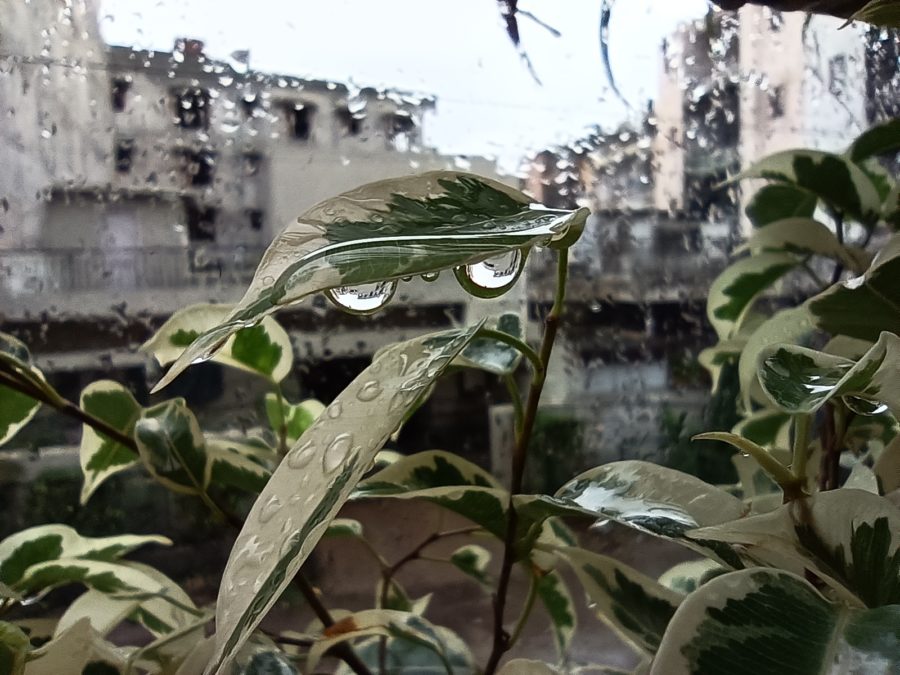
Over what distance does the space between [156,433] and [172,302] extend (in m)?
0.29

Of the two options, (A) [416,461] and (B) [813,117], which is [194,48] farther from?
(B) [813,117]

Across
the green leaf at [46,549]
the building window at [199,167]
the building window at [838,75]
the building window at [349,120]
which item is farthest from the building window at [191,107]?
the building window at [838,75]

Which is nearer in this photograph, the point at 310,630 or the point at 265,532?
the point at 265,532

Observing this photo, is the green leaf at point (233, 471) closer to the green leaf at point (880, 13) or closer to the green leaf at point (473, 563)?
the green leaf at point (473, 563)

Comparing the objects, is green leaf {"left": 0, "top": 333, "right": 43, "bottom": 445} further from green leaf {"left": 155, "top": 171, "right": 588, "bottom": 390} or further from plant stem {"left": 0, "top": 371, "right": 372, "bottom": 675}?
green leaf {"left": 155, "top": 171, "right": 588, "bottom": 390}

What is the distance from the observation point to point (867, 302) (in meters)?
0.34

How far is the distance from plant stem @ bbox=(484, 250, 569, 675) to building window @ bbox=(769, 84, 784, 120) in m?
0.69

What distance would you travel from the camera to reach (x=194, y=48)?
→ 2.08 ft

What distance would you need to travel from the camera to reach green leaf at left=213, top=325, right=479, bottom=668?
16cm

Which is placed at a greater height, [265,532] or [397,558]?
[265,532]

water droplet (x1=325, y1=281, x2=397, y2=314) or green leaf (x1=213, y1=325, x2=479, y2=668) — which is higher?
water droplet (x1=325, y1=281, x2=397, y2=314)

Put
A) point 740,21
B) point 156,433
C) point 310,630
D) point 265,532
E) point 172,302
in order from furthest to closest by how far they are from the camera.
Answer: point 740,21
point 172,302
point 310,630
point 156,433
point 265,532

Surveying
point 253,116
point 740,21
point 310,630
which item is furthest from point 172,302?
point 740,21

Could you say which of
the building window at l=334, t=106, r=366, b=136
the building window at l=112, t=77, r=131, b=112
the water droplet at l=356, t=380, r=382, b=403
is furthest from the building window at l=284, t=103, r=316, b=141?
the water droplet at l=356, t=380, r=382, b=403
